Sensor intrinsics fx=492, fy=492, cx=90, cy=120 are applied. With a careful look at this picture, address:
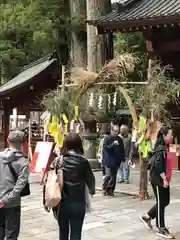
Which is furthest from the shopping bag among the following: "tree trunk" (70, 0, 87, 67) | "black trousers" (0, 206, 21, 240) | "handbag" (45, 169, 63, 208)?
"tree trunk" (70, 0, 87, 67)

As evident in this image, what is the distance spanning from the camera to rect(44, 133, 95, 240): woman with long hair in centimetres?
536

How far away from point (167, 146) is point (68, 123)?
474 centimetres

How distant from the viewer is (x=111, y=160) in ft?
35.9

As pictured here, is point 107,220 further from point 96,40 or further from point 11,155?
point 96,40

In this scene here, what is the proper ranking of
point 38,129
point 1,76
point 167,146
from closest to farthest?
point 167,146, point 38,129, point 1,76

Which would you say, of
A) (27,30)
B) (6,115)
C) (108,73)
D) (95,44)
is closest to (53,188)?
(108,73)

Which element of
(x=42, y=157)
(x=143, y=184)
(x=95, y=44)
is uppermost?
(x=95, y=44)

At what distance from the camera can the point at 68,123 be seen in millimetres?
11570

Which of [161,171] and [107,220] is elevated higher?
[161,171]

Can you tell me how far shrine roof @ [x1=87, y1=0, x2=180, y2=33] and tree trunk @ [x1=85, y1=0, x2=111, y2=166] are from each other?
1683mm

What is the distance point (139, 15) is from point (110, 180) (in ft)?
15.4

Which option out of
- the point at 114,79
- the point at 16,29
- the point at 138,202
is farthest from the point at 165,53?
the point at 16,29

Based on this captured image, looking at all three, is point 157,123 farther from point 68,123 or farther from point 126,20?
point 126,20

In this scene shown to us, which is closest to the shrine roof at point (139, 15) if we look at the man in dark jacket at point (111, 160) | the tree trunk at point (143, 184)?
the man in dark jacket at point (111, 160)
